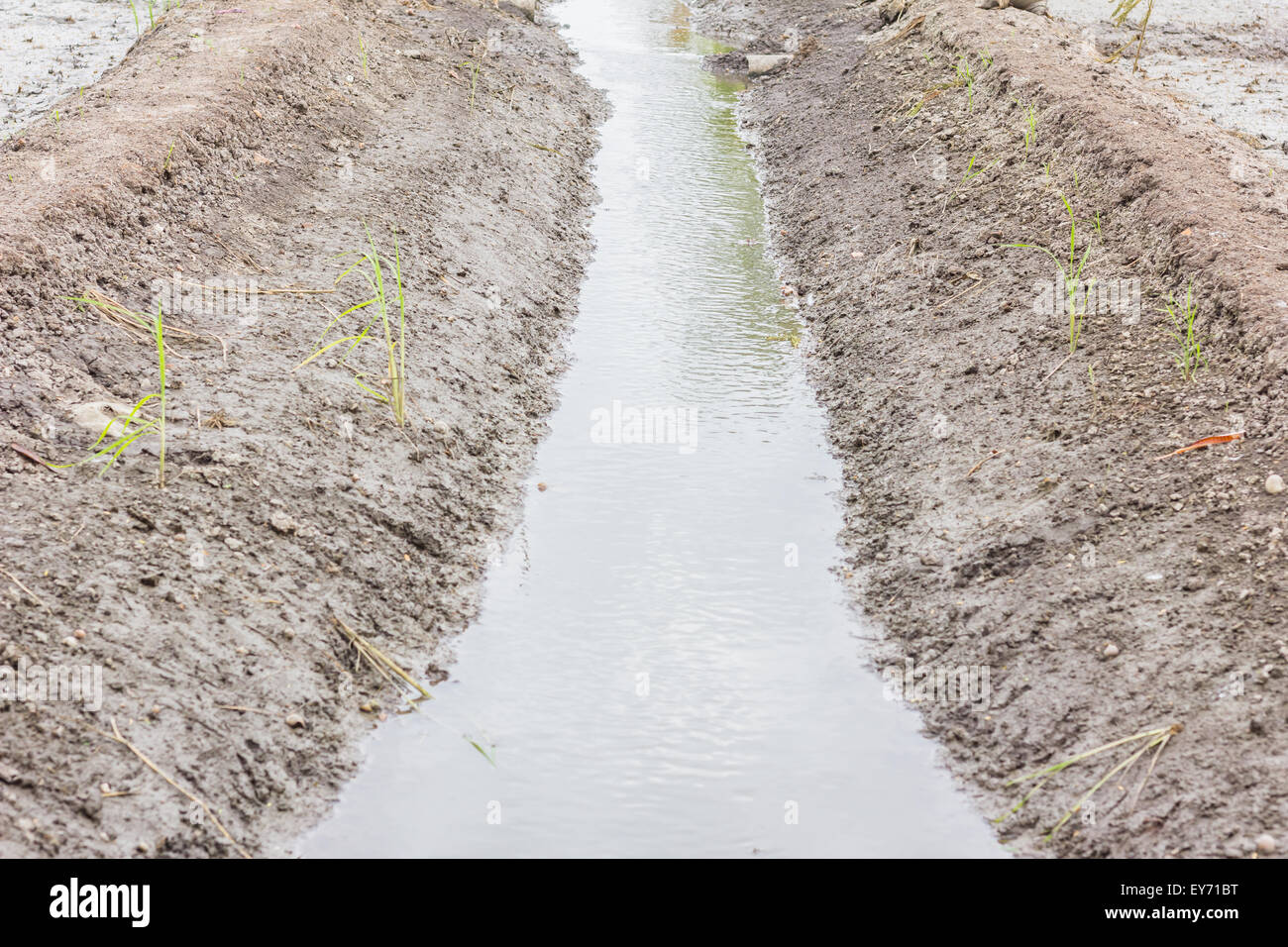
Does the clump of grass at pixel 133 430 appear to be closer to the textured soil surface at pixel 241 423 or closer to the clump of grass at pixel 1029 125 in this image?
the textured soil surface at pixel 241 423

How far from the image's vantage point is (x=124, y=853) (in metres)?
3.06

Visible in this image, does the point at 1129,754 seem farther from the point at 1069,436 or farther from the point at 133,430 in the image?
the point at 133,430

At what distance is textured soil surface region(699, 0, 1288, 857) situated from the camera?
357cm

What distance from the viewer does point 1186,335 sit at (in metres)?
5.18

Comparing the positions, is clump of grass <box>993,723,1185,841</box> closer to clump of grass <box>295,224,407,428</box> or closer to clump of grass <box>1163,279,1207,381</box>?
clump of grass <box>1163,279,1207,381</box>

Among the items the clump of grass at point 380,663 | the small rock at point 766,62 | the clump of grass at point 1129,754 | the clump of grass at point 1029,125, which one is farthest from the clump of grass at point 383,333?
the small rock at point 766,62

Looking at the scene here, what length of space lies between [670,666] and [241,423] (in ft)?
7.42

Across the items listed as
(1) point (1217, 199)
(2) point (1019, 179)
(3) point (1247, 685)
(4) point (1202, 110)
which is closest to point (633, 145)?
(2) point (1019, 179)

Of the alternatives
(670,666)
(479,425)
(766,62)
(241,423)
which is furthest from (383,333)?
(766,62)

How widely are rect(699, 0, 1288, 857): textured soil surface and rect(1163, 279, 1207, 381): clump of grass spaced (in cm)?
5

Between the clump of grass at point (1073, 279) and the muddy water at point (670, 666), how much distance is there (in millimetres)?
1490
